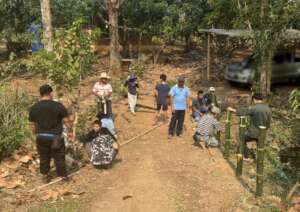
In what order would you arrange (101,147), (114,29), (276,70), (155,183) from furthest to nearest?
(114,29) < (276,70) < (101,147) < (155,183)

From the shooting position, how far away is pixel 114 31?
71.5 ft

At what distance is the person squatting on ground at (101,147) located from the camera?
9.41 metres

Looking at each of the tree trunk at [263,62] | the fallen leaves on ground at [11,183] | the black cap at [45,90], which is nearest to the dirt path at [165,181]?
the fallen leaves on ground at [11,183]

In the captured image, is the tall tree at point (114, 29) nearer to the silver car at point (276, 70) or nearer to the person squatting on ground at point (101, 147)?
the silver car at point (276, 70)

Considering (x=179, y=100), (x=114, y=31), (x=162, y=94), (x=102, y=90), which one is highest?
(x=114, y=31)

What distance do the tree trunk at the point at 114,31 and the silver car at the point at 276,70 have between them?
551cm

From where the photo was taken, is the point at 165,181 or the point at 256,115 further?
the point at 256,115

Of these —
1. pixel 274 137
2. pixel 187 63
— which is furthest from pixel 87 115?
pixel 187 63

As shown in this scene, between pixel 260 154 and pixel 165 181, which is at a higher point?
pixel 260 154

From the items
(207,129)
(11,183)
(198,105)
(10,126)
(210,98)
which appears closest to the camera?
(11,183)

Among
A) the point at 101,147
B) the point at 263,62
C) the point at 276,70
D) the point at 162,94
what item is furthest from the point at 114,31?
the point at 101,147

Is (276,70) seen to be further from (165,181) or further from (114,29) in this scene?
(165,181)

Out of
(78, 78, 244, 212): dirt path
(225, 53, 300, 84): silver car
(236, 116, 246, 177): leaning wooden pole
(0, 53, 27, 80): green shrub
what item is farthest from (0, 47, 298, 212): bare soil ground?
(225, 53, 300, 84): silver car

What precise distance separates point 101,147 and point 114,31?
13.1m
